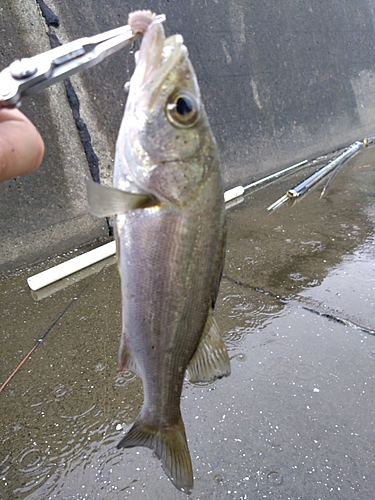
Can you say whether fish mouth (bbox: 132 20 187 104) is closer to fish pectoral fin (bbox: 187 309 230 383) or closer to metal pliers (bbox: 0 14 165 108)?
metal pliers (bbox: 0 14 165 108)

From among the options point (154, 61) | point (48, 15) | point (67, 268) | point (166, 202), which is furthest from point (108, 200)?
point (48, 15)

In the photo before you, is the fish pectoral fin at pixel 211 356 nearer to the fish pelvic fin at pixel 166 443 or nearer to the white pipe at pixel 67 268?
the fish pelvic fin at pixel 166 443

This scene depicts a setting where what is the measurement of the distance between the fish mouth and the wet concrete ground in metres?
1.70

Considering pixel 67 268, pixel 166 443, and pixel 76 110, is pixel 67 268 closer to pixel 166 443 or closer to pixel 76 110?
pixel 76 110

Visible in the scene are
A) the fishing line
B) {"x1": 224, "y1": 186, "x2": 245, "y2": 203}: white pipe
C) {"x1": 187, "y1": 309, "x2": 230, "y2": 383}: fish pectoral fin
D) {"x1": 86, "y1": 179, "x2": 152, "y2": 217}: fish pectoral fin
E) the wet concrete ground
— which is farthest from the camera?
{"x1": 224, "y1": 186, "x2": 245, "y2": 203}: white pipe

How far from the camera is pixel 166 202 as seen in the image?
1275 mm

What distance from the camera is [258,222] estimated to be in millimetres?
4625

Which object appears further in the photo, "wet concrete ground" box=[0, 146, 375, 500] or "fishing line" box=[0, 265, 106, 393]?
"fishing line" box=[0, 265, 106, 393]

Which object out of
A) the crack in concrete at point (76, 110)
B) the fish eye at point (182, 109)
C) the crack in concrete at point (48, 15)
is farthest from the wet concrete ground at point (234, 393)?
the crack in concrete at point (48, 15)

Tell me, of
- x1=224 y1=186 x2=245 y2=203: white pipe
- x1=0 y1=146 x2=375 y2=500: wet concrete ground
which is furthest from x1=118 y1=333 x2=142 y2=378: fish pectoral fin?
x1=224 y1=186 x2=245 y2=203: white pipe

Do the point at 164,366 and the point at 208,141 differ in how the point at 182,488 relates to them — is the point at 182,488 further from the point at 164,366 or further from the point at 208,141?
the point at 208,141

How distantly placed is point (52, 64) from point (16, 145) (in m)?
0.34

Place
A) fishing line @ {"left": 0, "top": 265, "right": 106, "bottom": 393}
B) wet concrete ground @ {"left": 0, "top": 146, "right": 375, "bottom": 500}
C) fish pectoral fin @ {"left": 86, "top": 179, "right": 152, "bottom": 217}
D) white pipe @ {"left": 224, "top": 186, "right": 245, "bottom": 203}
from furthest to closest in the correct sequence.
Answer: white pipe @ {"left": 224, "top": 186, "right": 245, "bottom": 203}, fishing line @ {"left": 0, "top": 265, "right": 106, "bottom": 393}, wet concrete ground @ {"left": 0, "top": 146, "right": 375, "bottom": 500}, fish pectoral fin @ {"left": 86, "top": 179, "right": 152, "bottom": 217}

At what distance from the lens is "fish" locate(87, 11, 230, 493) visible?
1.28 metres
